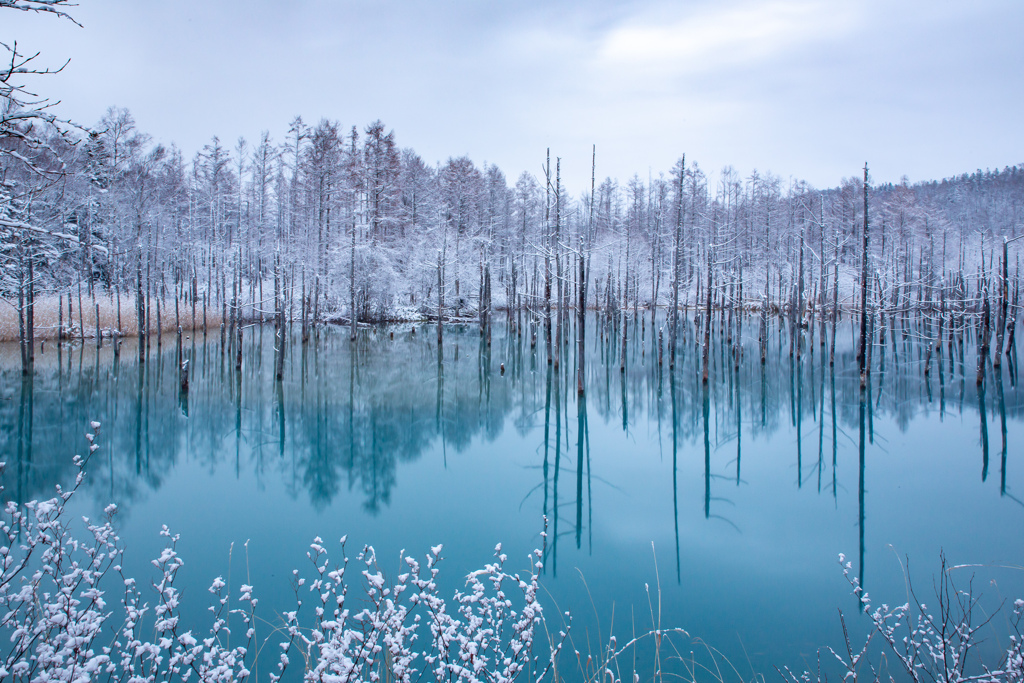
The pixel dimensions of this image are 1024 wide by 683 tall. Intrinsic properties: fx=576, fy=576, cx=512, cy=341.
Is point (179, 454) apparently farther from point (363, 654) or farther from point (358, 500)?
point (363, 654)

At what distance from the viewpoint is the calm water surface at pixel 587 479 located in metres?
7.22

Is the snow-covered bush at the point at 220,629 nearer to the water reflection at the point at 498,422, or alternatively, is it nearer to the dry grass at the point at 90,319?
the water reflection at the point at 498,422

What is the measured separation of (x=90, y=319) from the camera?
2992 centimetres

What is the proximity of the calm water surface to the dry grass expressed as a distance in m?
6.40

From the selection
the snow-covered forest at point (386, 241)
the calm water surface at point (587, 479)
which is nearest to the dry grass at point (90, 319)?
the snow-covered forest at point (386, 241)

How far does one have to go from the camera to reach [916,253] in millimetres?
57000

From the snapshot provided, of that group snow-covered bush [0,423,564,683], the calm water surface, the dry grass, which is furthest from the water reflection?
snow-covered bush [0,423,564,683]

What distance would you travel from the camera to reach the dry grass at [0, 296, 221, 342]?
2628cm

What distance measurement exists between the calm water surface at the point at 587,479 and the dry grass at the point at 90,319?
21.0ft

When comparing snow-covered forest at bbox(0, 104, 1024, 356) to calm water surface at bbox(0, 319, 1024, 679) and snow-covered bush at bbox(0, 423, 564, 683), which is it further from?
snow-covered bush at bbox(0, 423, 564, 683)

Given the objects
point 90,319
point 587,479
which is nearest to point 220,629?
point 587,479

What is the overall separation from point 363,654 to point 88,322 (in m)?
33.7

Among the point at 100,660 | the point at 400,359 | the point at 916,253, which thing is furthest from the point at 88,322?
the point at 916,253

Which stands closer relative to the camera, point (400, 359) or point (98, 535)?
point (98, 535)
